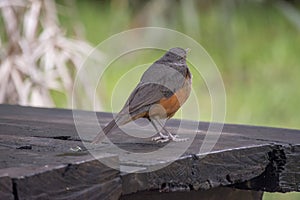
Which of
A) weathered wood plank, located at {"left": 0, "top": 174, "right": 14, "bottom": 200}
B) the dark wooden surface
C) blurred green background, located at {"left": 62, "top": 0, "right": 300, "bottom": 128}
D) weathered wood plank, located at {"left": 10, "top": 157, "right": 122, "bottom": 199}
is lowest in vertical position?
weathered wood plank, located at {"left": 0, "top": 174, "right": 14, "bottom": 200}

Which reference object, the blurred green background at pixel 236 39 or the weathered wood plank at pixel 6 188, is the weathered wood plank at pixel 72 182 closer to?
the weathered wood plank at pixel 6 188

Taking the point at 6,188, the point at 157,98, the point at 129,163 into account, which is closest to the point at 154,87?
the point at 157,98

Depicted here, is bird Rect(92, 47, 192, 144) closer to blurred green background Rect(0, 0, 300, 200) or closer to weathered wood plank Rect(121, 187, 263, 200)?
weathered wood plank Rect(121, 187, 263, 200)

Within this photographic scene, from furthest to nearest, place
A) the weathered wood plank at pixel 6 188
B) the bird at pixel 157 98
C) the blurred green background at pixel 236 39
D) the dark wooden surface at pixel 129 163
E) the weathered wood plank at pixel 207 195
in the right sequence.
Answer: the blurred green background at pixel 236 39
the bird at pixel 157 98
the weathered wood plank at pixel 207 195
the dark wooden surface at pixel 129 163
the weathered wood plank at pixel 6 188

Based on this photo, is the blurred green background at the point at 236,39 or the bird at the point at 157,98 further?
the blurred green background at the point at 236,39

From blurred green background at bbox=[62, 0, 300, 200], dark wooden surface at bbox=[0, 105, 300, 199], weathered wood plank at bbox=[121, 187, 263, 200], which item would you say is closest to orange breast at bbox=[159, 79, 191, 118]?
dark wooden surface at bbox=[0, 105, 300, 199]

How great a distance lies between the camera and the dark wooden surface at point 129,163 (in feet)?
5.66

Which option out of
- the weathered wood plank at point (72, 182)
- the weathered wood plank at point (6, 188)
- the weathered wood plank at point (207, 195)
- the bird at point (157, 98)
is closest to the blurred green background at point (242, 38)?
the weathered wood plank at point (207, 195)

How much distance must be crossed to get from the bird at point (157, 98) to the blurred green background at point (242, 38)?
3.21 metres

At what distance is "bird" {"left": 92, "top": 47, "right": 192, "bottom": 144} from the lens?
2283 mm

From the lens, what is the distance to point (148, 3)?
7434 millimetres

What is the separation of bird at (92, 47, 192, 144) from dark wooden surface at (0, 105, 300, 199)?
0.06 metres

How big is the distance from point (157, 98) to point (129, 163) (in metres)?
0.42

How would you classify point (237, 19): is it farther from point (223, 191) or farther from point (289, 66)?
point (223, 191)
